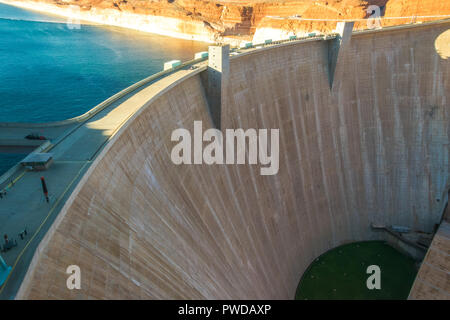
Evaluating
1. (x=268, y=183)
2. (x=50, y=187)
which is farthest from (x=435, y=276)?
(x=50, y=187)

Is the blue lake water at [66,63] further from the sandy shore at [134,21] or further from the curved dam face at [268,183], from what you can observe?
the curved dam face at [268,183]

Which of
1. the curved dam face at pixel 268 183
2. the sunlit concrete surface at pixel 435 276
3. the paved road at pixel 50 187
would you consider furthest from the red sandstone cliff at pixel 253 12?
the paved road at pixel 50 187

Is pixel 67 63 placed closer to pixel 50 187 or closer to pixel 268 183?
pixel 268 183

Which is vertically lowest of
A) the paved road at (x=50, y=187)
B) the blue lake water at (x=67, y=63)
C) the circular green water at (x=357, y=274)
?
the circular green water at (x=357, y=274)

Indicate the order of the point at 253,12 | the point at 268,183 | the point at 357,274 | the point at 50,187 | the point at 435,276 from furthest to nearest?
the point at 253,12 < the point at 357,274 < the point at 268,183 < the point at 435,276 < the point at 50,187

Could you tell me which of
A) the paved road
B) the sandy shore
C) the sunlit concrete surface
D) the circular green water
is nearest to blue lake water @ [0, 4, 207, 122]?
the sandy shore

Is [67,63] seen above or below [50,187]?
above
